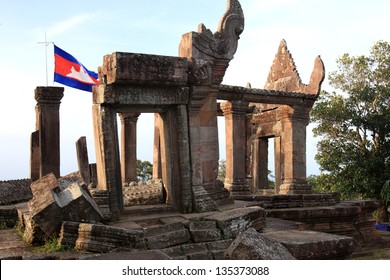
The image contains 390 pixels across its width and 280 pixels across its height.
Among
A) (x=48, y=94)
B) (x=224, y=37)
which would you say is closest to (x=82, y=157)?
(x=48, y=94)

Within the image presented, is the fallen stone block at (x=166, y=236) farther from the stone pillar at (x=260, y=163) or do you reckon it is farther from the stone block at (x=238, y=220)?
the stone pillar at (x=260, y=163)

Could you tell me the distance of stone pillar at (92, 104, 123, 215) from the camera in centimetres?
702

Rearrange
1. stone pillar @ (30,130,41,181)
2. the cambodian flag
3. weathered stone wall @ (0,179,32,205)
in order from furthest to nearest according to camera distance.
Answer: the cambodian flag
stone pillar @ (30,130,41,181)
weathered stone wall @ (0,179,32,205)

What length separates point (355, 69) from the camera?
65.8 ft

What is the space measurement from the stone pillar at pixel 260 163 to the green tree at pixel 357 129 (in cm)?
307

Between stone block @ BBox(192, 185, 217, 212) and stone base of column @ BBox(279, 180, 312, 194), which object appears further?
stone base of column @ BBox(279, 180, 312, 194)

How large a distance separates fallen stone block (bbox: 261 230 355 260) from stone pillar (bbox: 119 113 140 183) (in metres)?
8.12

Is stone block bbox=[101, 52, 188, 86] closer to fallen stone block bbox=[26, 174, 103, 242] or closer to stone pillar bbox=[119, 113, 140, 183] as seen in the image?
fallen stone block bbox=[26, 174, 103, 242]

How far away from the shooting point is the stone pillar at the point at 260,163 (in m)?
17.7

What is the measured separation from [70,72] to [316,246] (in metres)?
8.89

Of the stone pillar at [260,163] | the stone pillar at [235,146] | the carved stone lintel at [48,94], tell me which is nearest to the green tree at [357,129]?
the stone pillar at [260,163]

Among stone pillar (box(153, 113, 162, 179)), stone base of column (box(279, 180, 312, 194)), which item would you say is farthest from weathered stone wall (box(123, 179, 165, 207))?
stone base of column (box(279, 180, 312, 194))

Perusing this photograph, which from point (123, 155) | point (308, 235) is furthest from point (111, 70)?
point (123, 155)

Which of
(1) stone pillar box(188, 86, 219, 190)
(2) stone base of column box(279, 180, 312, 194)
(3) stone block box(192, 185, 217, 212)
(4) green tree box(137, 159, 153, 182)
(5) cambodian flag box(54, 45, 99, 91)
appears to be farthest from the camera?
(4) green tree box(137, 159, 153, 182)
